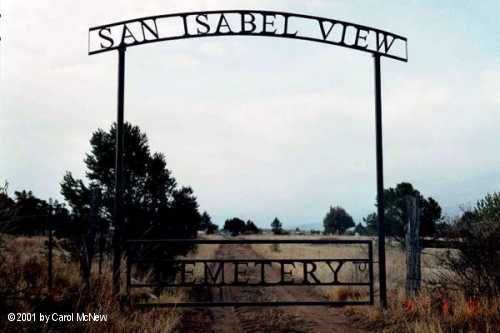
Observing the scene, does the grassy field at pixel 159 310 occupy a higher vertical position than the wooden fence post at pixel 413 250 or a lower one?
lower

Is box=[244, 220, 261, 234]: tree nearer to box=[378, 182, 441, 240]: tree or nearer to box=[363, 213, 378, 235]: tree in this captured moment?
box=[363, 213, 378, 235]: tree

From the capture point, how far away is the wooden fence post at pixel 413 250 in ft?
35.3

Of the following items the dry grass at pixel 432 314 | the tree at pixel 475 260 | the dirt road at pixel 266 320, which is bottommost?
the dirt road at pixel 266 320

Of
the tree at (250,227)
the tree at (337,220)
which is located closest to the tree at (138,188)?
the tree at (337,220)

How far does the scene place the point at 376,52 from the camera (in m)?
10.4

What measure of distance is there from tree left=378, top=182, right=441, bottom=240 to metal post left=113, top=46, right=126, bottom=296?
2104cm

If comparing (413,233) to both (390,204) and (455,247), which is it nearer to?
(455,247)

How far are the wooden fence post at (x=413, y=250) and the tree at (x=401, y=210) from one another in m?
17.9

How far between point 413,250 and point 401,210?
20.6m

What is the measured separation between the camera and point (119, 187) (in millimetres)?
9727

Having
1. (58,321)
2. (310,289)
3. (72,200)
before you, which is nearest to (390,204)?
(310,289)

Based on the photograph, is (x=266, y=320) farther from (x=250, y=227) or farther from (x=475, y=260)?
(x=250, y=227)

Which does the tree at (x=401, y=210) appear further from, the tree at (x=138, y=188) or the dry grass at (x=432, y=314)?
the dry grass at (x=432, y=314)

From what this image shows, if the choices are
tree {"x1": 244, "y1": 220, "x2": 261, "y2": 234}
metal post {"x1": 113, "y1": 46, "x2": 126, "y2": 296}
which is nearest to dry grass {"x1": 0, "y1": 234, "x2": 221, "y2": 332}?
metal post {"x1": 113, "y1": 46, "x2": 126, "y2": 296}
